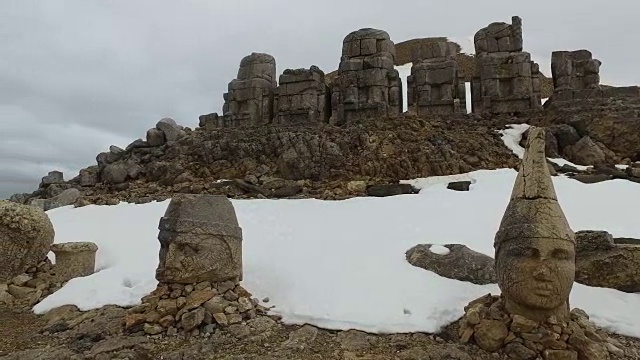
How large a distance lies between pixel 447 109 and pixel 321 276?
31.8 ft

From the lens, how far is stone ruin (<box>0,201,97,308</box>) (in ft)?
22.6

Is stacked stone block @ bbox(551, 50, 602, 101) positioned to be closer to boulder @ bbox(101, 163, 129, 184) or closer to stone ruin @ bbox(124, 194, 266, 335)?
stone ruin @ bbox(124, 194, 266, 335)

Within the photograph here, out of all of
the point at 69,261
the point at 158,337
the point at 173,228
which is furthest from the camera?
the point at 69,261

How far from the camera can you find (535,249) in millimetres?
4203

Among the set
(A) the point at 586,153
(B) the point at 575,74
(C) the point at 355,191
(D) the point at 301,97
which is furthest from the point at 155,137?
(B) the point at 575,74

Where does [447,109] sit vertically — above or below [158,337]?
above

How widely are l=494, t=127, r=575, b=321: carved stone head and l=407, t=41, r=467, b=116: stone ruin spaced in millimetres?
9922

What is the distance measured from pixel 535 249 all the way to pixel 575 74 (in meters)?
12.0

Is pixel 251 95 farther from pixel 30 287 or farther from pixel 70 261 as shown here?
pixel 30 287

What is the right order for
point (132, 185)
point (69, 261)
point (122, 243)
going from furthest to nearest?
1. point (132, 185)
2. point (122, 243)
3. point (69, 261)

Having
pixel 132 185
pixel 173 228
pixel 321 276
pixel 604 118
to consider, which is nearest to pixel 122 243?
pixel 173 228

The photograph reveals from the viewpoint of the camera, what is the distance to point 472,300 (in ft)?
17.1

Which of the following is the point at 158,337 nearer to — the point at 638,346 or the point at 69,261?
the point at 69,261

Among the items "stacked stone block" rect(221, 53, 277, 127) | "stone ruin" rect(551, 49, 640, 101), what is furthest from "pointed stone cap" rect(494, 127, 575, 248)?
"stacked stone block" rect(221, 53, 277, 127)
